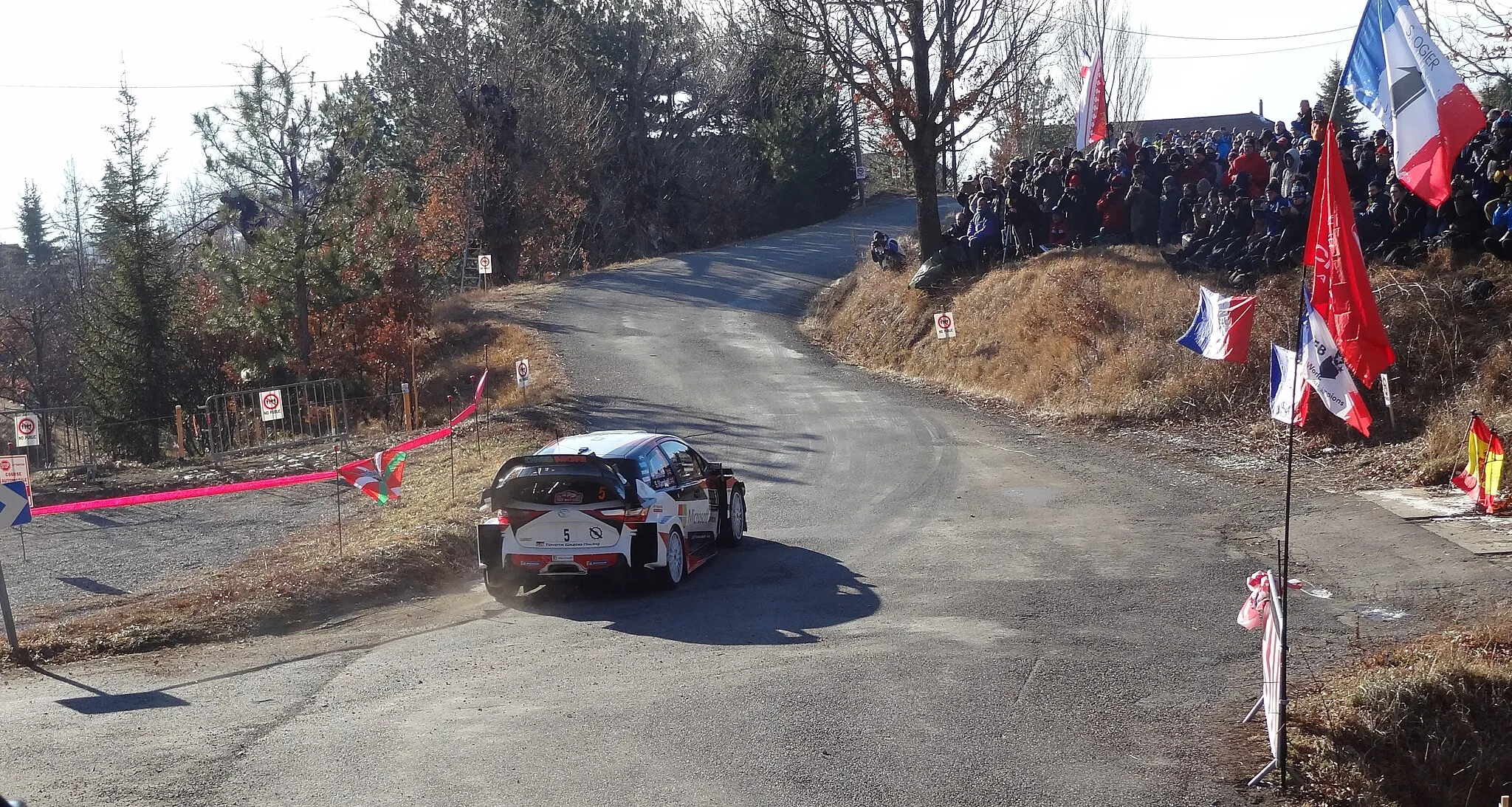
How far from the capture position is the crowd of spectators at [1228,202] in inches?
711

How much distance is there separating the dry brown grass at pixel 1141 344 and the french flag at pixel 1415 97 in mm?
6928

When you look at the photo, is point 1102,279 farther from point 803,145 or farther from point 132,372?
point 803,145

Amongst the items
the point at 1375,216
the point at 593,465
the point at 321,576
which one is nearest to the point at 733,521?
the point at 593,465

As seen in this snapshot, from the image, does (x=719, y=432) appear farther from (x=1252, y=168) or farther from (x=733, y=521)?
(x=1252, y=168)

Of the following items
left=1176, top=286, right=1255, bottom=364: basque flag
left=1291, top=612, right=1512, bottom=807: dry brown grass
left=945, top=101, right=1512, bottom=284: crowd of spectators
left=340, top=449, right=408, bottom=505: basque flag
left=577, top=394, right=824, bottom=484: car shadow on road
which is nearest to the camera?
left=1291, top=612, right=1512, bottom=807: dry brown grass

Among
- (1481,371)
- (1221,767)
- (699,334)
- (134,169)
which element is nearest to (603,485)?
(1221,767)

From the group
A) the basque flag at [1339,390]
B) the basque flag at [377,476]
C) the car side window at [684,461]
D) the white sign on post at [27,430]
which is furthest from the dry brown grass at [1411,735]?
the white sign on post at [27,430]

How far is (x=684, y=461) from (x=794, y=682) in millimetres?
4898

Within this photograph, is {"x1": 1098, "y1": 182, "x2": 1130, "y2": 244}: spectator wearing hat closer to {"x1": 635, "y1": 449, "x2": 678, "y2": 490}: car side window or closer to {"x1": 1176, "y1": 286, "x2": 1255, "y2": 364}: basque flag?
{"x1": 1176, "y1": 286, "x2": 1255, "y2": 364}: basque flag

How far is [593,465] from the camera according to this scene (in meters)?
12.2

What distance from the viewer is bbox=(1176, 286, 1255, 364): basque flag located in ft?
57.4

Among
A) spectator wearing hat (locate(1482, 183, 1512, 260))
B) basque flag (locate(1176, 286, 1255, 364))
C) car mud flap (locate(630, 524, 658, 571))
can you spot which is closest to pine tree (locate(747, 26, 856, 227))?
basque flag (locate(1176, 286, 1255, 364))

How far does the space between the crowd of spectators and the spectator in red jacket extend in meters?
0.02

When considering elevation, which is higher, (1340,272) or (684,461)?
(1340,272)
